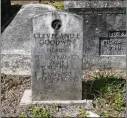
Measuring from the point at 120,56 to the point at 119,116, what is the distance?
254 centimetres

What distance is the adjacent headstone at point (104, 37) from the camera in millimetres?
7984

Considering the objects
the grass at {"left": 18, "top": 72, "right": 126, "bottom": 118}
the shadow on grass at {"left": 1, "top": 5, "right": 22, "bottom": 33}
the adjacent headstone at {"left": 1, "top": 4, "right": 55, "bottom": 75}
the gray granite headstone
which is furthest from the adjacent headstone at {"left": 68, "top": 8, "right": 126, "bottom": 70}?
the shadow on grass at {"left": 1, "top": 5, "right": 22, "bottom": 33}

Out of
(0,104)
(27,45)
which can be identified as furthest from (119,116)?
(27,45)

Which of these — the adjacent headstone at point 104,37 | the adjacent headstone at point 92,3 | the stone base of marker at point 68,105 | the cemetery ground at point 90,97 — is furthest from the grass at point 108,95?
the adjacent headstone at point 92,3

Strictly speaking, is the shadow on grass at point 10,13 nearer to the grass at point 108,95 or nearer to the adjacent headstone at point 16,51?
the adjacent headstone at point 16,51

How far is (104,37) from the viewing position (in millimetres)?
8062

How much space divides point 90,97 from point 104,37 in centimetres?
208

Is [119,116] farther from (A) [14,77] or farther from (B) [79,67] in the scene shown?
(A) [14,77]

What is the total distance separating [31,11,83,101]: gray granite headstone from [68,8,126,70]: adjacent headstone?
7.13 ft

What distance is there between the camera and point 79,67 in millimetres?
5926

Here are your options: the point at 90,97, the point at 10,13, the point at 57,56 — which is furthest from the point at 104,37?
the point at 10,13

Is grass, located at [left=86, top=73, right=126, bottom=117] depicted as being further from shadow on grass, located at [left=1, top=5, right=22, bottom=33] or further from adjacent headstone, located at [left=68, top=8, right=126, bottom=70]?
shadow on grass, located at [left=1, top=5, right=22, bottom=33]

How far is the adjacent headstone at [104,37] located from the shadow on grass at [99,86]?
4.02 ft

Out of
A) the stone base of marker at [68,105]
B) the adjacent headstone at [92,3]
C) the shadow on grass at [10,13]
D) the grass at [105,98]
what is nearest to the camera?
the grass at [105,98]
